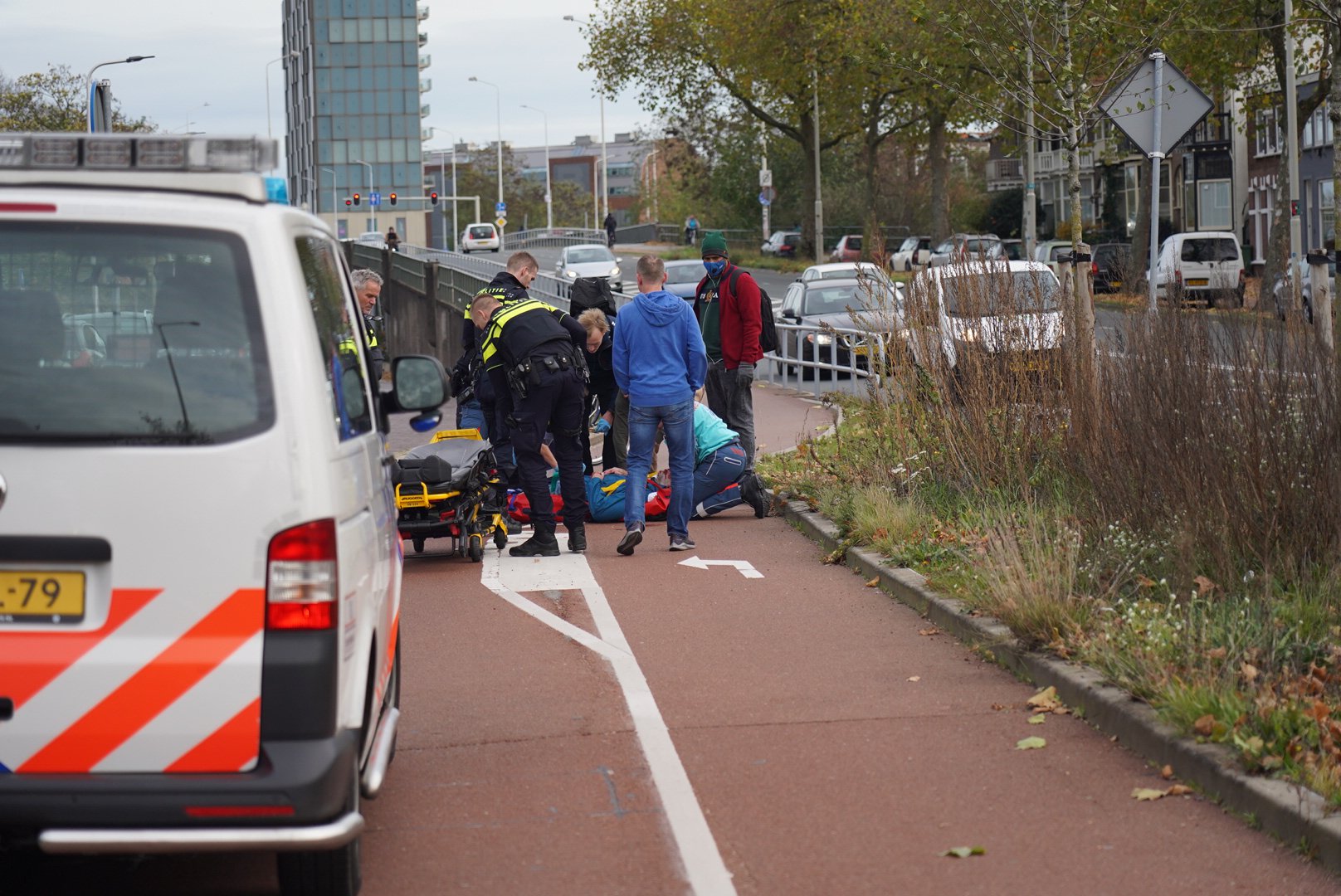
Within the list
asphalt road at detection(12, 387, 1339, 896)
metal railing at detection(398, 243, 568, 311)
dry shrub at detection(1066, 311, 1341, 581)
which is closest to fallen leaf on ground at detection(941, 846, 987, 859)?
asphalt road at detection(12, 387, 1339, 896)

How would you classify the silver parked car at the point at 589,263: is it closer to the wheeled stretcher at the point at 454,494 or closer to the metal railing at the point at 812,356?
the metal railing at the point at 812,356

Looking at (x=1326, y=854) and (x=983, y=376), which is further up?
(x=983, y=376)

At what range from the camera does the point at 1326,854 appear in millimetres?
4922

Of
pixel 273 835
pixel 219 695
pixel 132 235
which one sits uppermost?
pixel 132 235

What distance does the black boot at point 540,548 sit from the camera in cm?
1139

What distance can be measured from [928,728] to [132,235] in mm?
3721

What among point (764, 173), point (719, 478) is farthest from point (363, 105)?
point (719, 478)

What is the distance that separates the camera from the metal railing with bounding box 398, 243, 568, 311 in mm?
39575

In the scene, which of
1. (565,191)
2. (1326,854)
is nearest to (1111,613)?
(1326,854)

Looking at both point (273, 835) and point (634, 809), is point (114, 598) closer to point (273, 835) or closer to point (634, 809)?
point (273, 835)

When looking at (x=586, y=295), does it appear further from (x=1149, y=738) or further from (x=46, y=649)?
(x=46, y=649)

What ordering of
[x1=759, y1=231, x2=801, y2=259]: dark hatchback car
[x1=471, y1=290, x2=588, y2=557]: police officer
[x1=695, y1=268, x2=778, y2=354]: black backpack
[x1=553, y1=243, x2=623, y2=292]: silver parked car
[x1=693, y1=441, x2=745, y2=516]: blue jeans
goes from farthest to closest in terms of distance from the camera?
[x1=759, y1=231, x2=801, y2=259]: dark hatchback car → [x1=553, y1=243, x2=623, y2=292]: silver parked car → [x1=695, y1=268, x2=778, y2=354]: black backpack → [x1=693, y1=441, x2=745, y2=516]: blue jeans → [x1=471, y1=290, x2=588, y2=557]: police officer

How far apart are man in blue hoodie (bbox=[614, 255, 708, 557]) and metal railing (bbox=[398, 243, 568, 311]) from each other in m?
14.6

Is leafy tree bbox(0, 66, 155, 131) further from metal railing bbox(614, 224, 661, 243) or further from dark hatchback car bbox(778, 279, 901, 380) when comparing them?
metal railing bbox(614, 224, 661, 243)
